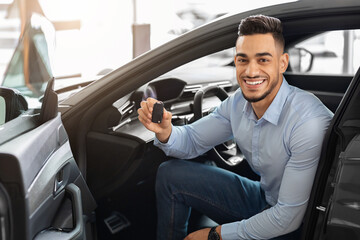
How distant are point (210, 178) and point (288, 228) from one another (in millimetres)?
456

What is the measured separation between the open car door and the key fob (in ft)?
1.19

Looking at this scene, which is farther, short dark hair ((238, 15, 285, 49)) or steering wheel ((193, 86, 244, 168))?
steering wheel ((193, 86, 244, 168))

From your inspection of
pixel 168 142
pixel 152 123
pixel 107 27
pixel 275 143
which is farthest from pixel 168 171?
pixel 107 27

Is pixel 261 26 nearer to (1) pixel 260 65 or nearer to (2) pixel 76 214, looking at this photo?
(1) pixel 260 65

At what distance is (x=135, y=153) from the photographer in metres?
1.87

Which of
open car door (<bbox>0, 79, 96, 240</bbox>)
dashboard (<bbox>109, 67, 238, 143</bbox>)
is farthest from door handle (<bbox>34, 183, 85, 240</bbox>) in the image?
dashboard (<bbox>109, 67, 238, 143</bbox>)

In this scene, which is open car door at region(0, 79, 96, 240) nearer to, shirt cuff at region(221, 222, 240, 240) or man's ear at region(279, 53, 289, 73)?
shirt cuff at region(221, 222, 240, 240)

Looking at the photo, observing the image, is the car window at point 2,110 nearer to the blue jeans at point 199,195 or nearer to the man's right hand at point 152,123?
the man's right hand at point 152,123

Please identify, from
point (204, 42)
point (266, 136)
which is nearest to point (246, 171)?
point (266, 136)

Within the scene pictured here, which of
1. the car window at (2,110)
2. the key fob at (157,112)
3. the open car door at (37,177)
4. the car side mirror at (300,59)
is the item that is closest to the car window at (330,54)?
the car side mirror at (300,59)

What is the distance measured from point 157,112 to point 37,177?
68cm

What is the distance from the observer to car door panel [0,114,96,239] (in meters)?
0.92

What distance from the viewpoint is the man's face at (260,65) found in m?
1.58

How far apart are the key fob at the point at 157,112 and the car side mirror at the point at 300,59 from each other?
1.18 meters
